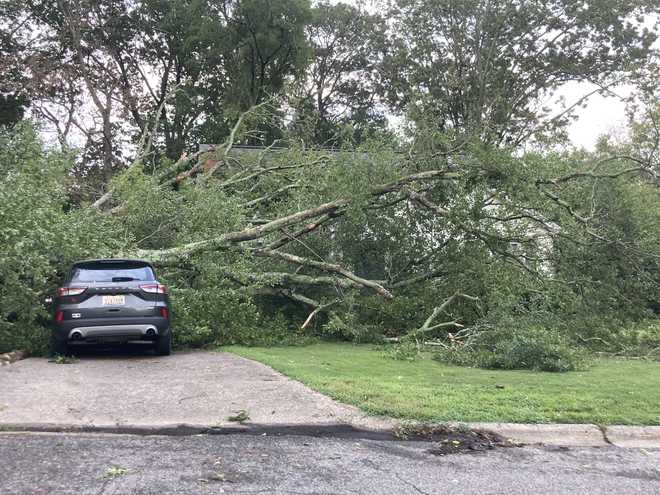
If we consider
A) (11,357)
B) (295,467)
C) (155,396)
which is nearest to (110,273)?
(11,357)

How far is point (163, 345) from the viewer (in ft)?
32.9

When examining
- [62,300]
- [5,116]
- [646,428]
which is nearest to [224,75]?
[5,116]

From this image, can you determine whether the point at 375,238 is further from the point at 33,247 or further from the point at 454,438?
the point at 454,438

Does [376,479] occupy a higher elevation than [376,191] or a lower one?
lower

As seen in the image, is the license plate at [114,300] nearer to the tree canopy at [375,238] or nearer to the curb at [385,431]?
the tree canopy at [375,238]

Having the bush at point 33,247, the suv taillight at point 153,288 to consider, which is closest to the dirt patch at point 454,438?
the suv taillight at point 153,288

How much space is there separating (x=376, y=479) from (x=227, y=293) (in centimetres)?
730

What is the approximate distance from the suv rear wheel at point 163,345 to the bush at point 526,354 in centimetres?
465

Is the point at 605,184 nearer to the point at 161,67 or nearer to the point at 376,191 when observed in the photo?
the point at 376,191

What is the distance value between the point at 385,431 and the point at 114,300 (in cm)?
521

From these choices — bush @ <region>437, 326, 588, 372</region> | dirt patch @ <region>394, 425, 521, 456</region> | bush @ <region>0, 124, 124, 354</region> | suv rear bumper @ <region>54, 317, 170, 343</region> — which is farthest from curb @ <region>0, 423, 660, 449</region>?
bush @ <region>0, 124, 124, 354</region>

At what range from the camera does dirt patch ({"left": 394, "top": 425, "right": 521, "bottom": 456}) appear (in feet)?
18.1

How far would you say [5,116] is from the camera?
89.2ft

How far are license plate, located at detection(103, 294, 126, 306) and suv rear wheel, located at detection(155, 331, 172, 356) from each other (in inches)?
33.8
